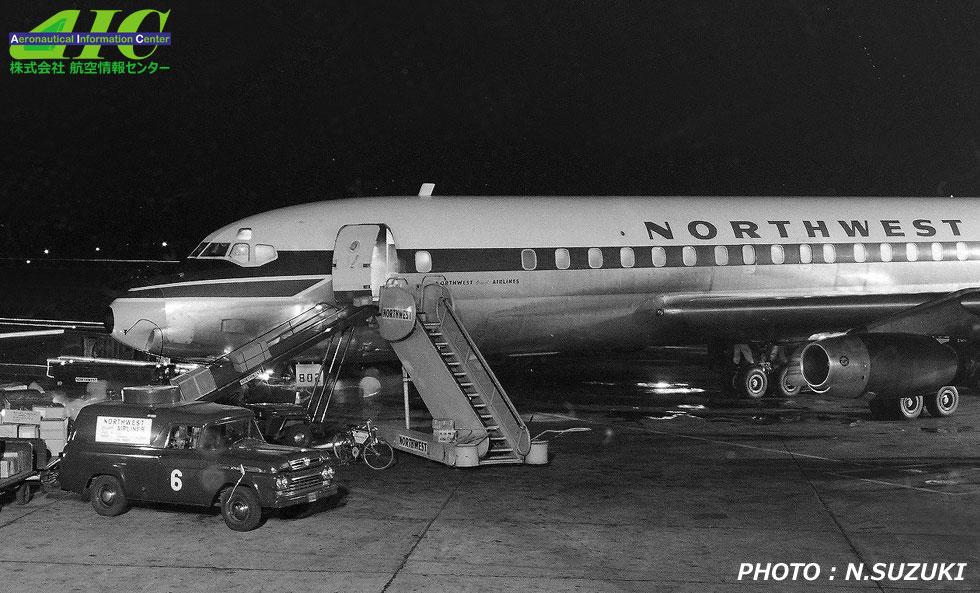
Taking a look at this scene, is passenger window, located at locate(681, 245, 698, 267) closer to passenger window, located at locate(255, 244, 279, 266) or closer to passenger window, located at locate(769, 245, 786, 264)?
passenger window, located at locate(769, 245, 786, 264)

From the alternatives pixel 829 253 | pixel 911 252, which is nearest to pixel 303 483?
pixel 829 253

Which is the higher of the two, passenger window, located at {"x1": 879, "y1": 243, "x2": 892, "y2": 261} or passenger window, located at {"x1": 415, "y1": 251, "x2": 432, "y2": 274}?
passenger window, located at {"x1": 879, "y1": 243, "x2": 892, "y2": 261}

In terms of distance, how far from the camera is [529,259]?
2142 centimetres

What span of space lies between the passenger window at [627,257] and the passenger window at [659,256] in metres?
0.51

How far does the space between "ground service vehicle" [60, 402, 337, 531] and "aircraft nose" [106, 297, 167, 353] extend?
5998mm

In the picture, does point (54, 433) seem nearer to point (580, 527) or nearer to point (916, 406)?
point (580, 527)

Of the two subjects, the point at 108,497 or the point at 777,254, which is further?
the point at 777,254

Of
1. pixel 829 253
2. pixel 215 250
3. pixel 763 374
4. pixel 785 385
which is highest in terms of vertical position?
pixel 829 253

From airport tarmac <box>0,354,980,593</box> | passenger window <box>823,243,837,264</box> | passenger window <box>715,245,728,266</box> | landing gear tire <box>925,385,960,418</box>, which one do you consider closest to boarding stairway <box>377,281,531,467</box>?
airport tarmac <box>0,354,980,593</box>

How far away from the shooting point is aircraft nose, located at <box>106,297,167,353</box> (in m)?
19.5

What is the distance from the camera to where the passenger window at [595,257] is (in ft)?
72.0

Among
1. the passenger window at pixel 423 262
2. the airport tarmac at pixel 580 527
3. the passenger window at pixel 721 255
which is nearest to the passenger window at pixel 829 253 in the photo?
the passenger window at pixel 721 255

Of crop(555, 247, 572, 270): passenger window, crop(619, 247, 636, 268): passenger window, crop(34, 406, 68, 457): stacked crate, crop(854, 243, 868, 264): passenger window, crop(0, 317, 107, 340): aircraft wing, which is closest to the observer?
crop(34, 406, 68, 457): stacked crate

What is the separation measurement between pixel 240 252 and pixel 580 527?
10706mm
